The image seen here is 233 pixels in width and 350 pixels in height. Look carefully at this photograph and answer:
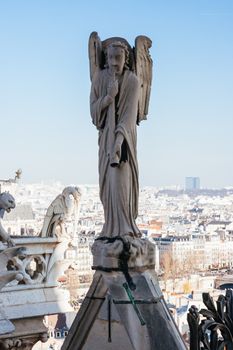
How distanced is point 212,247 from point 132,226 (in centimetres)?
11579

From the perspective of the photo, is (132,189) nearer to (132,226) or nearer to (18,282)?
(132,226)

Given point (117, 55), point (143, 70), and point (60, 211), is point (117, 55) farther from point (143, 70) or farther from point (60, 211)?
point (60, 211)

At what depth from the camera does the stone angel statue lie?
3525 mm

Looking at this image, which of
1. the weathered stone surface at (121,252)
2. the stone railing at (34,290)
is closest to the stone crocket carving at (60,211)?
the stone railing at (34,290)

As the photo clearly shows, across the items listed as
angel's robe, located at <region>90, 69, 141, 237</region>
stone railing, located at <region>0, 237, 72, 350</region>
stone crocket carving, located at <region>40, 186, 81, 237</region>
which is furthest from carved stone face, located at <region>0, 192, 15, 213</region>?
angel's robe, located at <region>90, 69, 141, 237</region>

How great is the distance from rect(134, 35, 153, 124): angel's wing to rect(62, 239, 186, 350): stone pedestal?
590mm

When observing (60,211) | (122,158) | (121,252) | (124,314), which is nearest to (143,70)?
(122,158)

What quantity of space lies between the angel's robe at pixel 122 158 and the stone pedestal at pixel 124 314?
116 millimetres

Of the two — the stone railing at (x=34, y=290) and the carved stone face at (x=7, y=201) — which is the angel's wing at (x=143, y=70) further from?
the stone railing at (x=34, y=290)

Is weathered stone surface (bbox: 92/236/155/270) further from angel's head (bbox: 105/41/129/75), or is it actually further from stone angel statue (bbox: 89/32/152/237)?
angel's head (bbox: 105/41/129/75)

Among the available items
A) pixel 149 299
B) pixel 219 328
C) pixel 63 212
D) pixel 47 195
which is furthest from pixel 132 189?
pixel 47 195

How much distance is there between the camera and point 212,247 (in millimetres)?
118250

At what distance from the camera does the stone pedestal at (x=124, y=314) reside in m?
3.27

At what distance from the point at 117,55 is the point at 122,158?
16.8 inches
